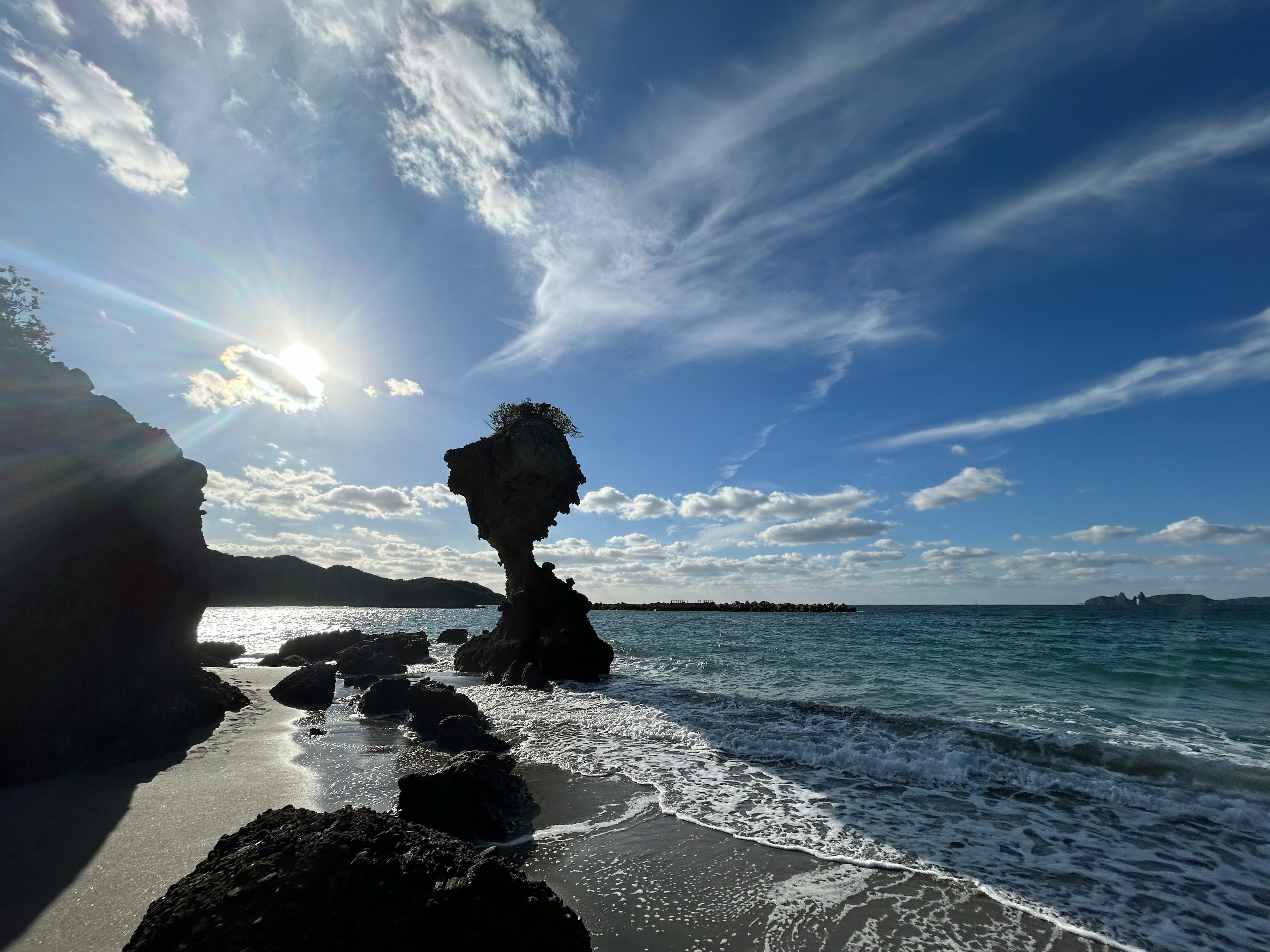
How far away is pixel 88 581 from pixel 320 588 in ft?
514

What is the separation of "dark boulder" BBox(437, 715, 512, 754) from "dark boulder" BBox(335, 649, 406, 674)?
18110mm

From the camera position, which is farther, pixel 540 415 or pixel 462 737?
pixel 540 415

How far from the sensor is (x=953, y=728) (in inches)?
503

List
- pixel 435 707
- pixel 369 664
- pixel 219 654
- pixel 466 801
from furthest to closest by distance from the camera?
pixel 219 654 → pixel 369 664 → pixel 435 707 → pixel 466 801

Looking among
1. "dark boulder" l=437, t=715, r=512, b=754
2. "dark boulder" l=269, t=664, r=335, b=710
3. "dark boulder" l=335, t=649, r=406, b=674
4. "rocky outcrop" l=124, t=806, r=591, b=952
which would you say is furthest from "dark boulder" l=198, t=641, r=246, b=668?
"rocky outcrop" l=124, t=806, r=591, b=952

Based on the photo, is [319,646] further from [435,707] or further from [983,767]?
[983,767]

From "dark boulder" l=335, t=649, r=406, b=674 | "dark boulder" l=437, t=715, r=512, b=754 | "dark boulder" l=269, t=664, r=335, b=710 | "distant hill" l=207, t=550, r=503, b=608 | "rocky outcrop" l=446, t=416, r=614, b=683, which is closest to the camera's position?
"dark boulder" l=437, t=715, r=512, b=754

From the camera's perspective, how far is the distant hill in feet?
411

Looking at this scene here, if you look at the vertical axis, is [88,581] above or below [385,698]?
above

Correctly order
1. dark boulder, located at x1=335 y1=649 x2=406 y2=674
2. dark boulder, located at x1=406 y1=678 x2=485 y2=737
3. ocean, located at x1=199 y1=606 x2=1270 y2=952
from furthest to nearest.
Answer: dark boulder, located at x1=335 y1=649 x2=406 y2=674 < dark boulder, located at x1=406 y1=678 x2=485 y2=737 < ocean, located at x1=199 y1=606 x2=1270 y2=952

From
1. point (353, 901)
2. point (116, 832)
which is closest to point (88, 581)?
point (116, 832)

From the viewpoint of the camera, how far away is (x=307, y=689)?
1859 centimetres

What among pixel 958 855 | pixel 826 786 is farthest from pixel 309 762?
pixel 958 855

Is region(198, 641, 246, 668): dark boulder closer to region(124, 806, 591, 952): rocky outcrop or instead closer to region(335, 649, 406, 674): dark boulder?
region(335, 649, 406, 674): dark boulder
